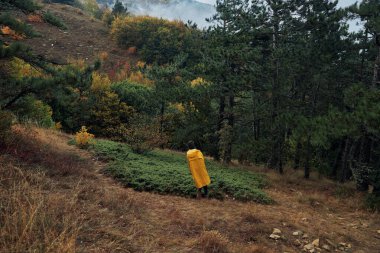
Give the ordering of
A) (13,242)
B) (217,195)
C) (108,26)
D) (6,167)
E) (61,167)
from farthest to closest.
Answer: (108,26) < (217,195) < (61,167) < (6,167) < (13,242)

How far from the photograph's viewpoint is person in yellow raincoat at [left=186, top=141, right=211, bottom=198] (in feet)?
31.6

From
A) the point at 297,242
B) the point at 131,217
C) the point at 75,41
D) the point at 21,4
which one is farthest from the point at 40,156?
the point at 75,41

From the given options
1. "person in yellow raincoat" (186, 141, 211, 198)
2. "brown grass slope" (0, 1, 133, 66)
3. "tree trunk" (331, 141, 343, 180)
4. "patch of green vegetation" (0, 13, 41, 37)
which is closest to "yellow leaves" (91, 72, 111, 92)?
"brown grass slope" (0, 1, 133, 66)

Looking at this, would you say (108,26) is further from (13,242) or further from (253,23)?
(13,242)

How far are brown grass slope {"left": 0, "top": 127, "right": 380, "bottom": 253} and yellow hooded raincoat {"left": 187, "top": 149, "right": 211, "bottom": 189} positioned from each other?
0.61m

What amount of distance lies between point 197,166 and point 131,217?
314cm

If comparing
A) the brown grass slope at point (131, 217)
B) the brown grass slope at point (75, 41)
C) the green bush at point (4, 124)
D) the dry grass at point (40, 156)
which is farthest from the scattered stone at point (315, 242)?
the brown grass slope at point (75, 41)

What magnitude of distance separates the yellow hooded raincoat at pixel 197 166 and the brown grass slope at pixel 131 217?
611 millimetres

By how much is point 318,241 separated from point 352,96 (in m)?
5.98

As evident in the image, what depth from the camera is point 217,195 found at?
11.0m

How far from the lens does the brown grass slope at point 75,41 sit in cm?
4706

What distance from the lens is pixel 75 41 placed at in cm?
5178

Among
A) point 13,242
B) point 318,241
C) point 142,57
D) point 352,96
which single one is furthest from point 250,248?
point 142,57

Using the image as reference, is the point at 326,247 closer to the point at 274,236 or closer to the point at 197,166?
the point at 274,236
